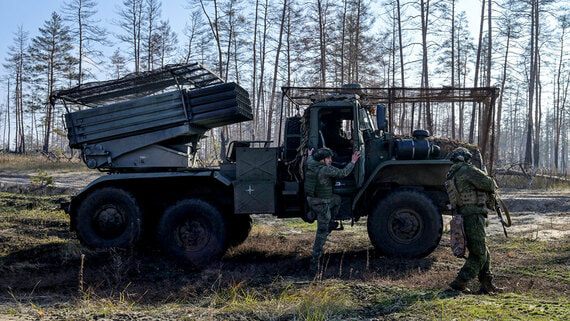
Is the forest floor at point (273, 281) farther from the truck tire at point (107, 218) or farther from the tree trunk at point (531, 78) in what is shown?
the tree trunk at point (531, 78)

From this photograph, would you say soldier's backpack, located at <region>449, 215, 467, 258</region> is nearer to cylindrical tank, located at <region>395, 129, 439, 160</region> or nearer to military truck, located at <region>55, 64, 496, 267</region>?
military truck, located at <region>55, 64, 496, 267</region>

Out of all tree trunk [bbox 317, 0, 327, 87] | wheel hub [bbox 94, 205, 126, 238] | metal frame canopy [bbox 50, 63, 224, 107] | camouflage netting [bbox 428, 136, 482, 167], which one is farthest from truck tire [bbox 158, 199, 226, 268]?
tree trunk [bbox 317, 0, 327, 87]

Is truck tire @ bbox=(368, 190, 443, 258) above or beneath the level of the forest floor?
above

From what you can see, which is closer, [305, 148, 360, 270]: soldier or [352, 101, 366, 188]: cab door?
[305, 148, 360, 270]: soldier

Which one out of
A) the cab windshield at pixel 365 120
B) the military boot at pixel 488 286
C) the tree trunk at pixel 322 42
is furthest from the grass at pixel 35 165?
the military boot at pixel 488 286

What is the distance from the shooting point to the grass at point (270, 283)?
4191mm

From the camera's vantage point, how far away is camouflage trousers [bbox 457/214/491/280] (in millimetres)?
5059

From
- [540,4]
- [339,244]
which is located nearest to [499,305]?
[339,244]

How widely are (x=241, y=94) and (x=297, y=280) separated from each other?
3326 millimetres

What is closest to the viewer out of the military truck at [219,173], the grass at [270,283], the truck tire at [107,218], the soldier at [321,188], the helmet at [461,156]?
the grass at [270,283]

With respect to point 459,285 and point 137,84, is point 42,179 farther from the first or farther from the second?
point 459,285

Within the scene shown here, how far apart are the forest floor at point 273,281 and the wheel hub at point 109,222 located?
0.39 meters

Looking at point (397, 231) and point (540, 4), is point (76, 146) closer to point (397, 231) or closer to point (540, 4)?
point (397, 231)

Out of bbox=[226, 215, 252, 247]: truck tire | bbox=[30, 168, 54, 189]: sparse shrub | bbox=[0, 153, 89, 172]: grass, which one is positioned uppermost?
bbox=[0, 153, 89, 172]: grass
